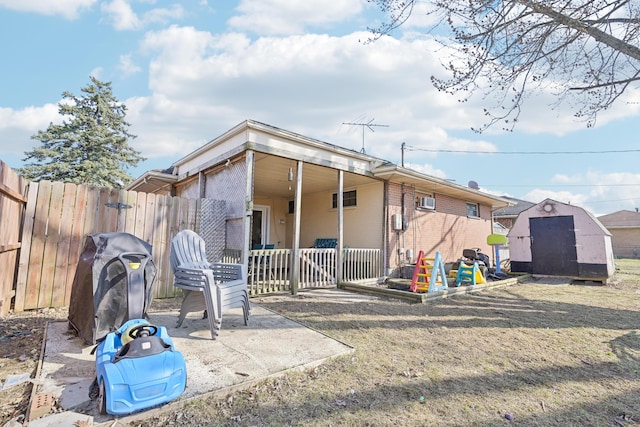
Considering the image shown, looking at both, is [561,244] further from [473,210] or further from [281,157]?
[281,157]

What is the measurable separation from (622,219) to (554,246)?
29.1 metres

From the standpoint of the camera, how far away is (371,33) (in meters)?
4.74

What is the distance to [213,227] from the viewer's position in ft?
20.3

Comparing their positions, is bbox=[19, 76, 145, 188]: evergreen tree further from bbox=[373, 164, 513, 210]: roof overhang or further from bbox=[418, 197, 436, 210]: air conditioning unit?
bbox=[418, 197, 436, 210]: air conditioning unit

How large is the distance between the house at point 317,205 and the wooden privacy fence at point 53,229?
1202 mm

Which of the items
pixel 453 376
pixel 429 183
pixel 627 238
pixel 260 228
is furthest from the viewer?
pixel 627 238

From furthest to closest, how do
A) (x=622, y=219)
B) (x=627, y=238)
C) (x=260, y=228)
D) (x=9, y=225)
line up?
(x=622, y=219)
(x=627, y=238)
(x=260, y=228)
(x=9, y=225)

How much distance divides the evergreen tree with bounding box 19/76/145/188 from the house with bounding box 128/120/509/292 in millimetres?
14532

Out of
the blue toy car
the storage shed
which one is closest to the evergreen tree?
the blue toy car

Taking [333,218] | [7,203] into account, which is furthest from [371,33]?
[333,218]

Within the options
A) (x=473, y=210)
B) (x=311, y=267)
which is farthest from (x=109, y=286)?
(x=473, y=210)

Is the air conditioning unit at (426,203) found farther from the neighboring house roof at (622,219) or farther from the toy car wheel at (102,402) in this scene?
the neighboring house roof at (622,219)

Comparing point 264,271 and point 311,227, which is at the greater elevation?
point 311,227

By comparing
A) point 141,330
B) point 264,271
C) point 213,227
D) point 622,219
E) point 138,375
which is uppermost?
point 622,219
